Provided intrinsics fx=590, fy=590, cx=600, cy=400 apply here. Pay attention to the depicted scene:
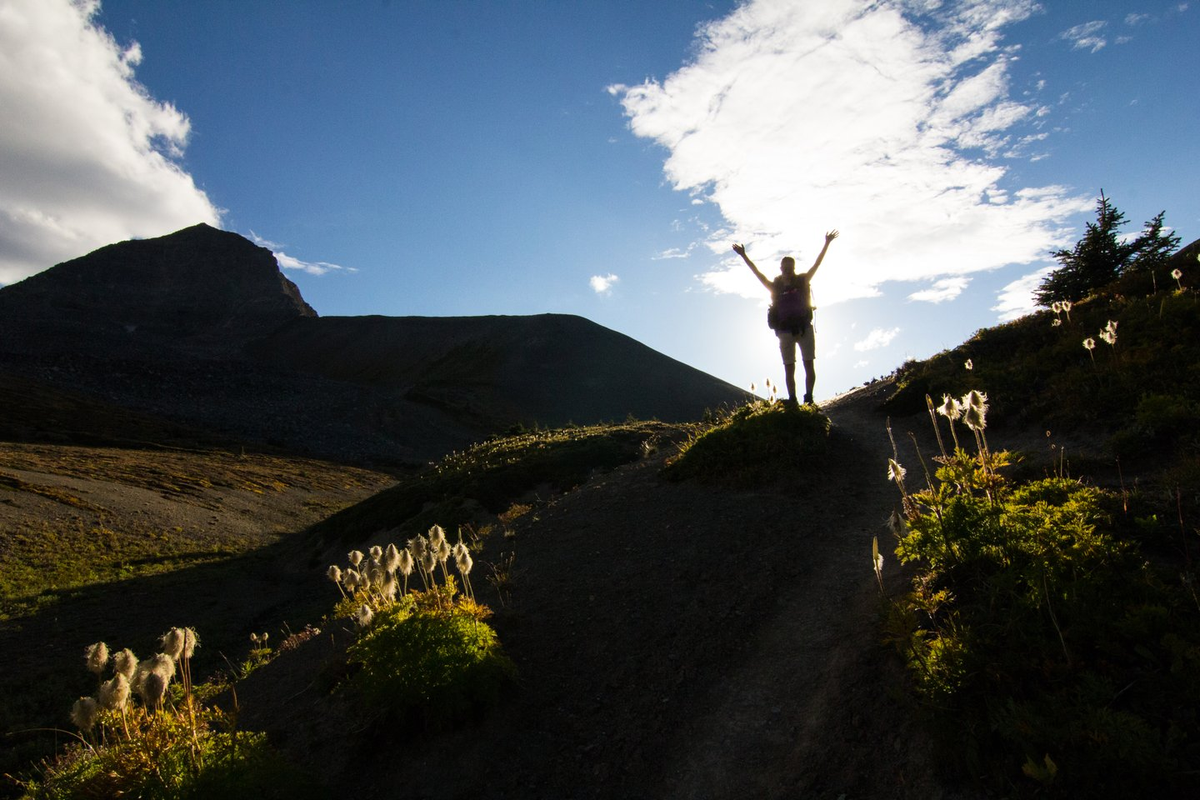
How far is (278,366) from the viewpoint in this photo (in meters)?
137

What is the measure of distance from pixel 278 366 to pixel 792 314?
14792 centimetres

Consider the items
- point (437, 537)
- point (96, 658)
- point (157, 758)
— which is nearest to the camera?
point (157, 758)

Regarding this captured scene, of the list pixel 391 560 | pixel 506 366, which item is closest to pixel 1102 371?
pixel 391 560

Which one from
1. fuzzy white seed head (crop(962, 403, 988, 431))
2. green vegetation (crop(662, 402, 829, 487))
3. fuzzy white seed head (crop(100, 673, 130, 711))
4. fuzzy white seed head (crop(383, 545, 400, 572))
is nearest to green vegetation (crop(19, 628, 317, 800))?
fuzzy white seed head (crop(100, 673, 130, 711))

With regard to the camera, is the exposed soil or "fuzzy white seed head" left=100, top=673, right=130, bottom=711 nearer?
"fuzzy white seed head" left=100, top=673, right=130, bottom=711

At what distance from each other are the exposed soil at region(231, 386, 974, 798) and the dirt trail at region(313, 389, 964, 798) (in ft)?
0.05

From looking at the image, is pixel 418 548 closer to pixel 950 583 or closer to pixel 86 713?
pixel 86 713

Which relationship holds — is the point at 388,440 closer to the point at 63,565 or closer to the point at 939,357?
the point at 63,565

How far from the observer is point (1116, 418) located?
7.81 meters

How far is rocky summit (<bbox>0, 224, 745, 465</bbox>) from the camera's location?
7262 cm

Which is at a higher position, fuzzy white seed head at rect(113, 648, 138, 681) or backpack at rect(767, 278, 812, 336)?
backpack at rect(767, 278, 812, 336)

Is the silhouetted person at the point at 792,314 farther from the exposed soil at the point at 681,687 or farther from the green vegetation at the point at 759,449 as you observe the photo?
the exposed soil at the point at 681,687

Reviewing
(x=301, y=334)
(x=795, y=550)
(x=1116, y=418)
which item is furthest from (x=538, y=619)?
(x=301, y=334)

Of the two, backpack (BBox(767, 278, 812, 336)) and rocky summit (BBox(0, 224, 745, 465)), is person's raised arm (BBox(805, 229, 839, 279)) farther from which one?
rocky summit (BBox(0, 224, 745, 465))
